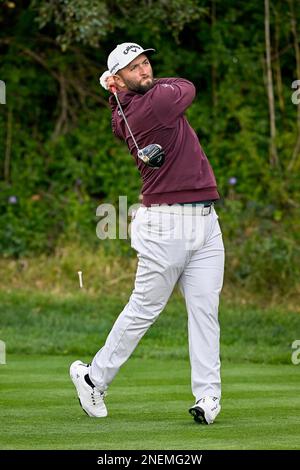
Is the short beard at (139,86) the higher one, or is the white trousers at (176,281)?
the short beard at (139,86)

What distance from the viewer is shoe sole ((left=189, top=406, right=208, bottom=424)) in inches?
271

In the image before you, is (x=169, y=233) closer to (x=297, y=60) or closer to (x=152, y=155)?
(x=152, y=155)

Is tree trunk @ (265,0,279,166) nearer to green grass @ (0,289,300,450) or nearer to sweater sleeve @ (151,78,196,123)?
green grass @ (0,289,300,450)

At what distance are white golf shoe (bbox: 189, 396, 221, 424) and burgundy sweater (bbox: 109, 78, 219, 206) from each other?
1103 millimetres

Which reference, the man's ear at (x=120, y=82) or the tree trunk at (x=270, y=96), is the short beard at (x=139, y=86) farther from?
the tree trunk at (x=270, y=96)

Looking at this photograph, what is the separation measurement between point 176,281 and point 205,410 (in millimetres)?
752

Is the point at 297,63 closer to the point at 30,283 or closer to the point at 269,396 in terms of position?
the point at 30,283

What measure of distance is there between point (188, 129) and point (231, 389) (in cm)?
222

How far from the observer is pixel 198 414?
6.90 meters

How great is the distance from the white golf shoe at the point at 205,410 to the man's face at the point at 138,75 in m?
1.74

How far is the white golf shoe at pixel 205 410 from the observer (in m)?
6.89
